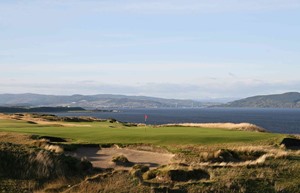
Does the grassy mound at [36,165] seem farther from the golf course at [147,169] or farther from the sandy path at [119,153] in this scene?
the sandy path at [119,153]

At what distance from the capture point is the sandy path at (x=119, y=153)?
74.9 feet

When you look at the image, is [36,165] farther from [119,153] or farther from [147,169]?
[119,153]

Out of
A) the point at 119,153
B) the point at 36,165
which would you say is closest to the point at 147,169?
the point at 36,165

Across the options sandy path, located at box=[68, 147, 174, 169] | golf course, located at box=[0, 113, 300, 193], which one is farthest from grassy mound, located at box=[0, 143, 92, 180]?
sandy path, located at box=[68, 147, 174, 169]

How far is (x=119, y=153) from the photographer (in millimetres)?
26094

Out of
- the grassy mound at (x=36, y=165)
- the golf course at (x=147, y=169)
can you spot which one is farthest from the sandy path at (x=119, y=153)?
the grassy mound at (x=36, y=165)

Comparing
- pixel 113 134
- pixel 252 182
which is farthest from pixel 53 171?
pixel 113 134

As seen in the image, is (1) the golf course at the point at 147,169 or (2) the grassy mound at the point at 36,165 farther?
(2) the grassy mound at the point at 36,165

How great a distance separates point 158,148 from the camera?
92.2 feet

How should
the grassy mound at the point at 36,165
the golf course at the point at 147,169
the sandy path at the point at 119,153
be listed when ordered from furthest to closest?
the sandy path at the point at 119,153 → the grassy mound at the point at 36,165 → the golf course at the point at 147,169

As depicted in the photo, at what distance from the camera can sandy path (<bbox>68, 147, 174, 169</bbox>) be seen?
22.8 metres

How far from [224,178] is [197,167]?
7.51 feet

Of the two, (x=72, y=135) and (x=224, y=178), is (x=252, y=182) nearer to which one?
(x=224, y=178)

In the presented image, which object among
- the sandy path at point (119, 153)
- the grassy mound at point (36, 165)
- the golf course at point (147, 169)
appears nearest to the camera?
the golf course at point (147, 169)
